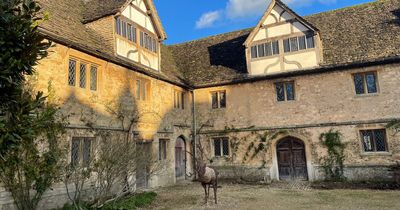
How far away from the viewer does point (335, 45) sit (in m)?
16.0

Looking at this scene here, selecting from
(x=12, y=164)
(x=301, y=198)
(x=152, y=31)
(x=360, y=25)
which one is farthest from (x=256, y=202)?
(x=360, y=25)

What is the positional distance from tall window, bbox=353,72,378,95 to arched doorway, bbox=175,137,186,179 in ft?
32.7

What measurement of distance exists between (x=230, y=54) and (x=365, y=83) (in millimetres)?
7982

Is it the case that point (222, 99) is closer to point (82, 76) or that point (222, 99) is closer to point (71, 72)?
point (82, 76)

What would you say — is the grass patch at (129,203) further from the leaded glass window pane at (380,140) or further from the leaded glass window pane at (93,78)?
the leaded glass window pane at (380,140)

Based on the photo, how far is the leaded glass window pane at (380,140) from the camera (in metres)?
14.0

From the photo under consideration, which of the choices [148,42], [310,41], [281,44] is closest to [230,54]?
[281,44]

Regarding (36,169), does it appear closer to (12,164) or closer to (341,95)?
(12,164)

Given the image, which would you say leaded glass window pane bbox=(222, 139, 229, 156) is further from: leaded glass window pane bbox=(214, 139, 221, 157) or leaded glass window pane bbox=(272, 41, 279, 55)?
leaded glass window pane bbox=(272, 41, 279, 55)

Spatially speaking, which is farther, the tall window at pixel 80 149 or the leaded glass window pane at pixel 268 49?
the leaded glass window pane at pixel 268 49

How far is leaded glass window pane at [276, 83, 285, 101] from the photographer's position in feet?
53.5

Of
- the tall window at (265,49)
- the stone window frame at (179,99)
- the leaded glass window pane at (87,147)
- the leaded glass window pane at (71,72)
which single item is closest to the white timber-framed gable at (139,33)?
the stone window frame at (179,99)

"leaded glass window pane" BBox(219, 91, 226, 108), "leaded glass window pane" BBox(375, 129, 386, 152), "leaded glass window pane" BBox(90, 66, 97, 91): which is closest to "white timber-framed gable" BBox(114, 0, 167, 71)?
"leaded glass window pane" BBox(90, 66, 97, 91)

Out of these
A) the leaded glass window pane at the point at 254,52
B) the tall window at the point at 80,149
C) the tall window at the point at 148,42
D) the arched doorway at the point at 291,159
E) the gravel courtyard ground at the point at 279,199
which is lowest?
the gravel courtyard ground at the point at 279,199
